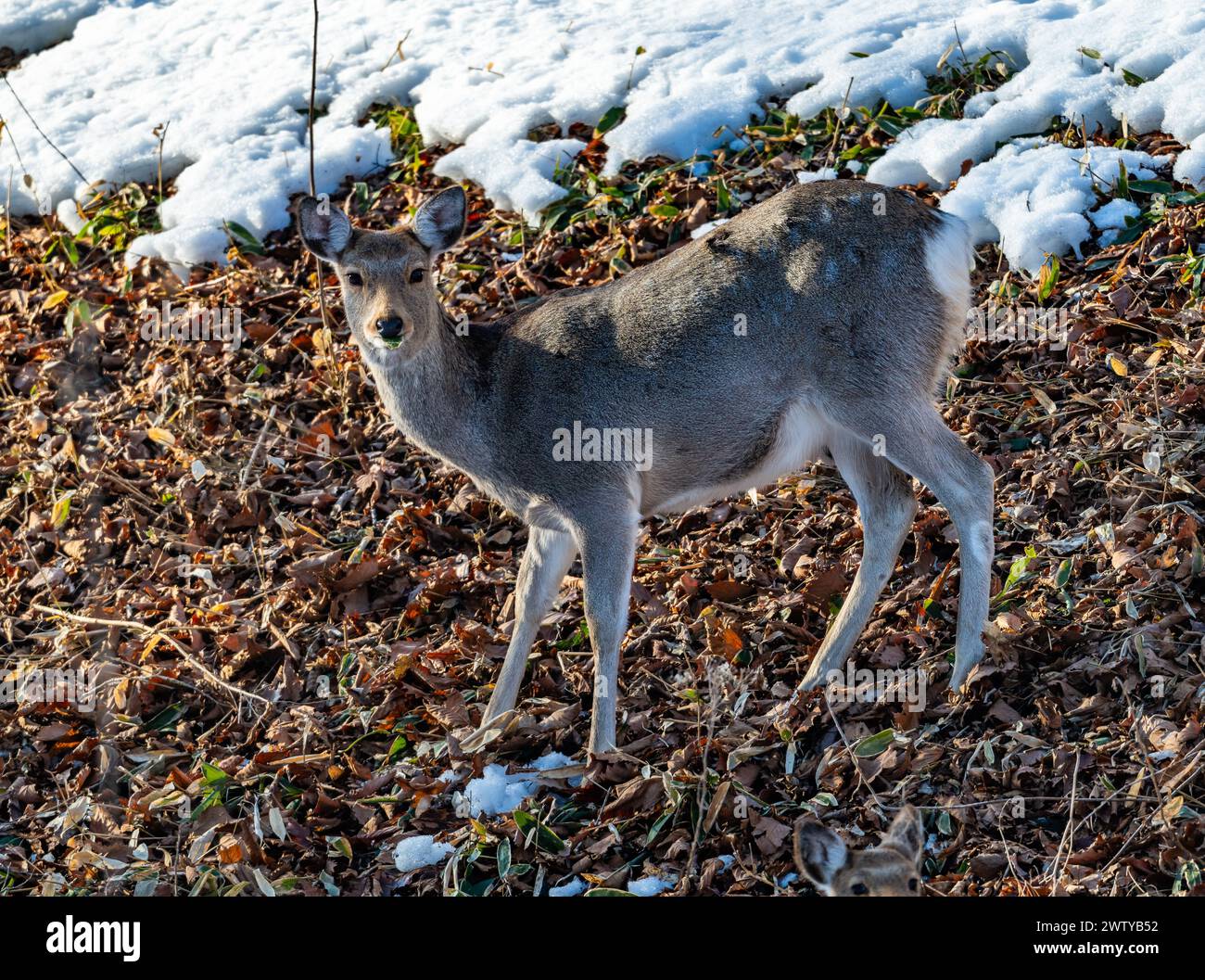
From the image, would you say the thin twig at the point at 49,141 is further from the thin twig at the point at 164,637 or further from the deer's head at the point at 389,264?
the deer's head at the point at 389,264

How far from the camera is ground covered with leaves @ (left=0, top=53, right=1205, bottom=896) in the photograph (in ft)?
18.0

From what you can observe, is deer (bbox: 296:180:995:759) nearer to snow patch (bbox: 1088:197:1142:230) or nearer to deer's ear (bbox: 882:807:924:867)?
deer's ear (bbox: 882:807:924:867)

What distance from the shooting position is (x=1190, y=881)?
4668 mm

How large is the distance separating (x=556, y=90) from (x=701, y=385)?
13.7 feet

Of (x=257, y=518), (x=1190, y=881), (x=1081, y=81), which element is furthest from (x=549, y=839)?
(x=1081, y=81)

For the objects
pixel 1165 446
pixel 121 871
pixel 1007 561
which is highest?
pixel 1165 446

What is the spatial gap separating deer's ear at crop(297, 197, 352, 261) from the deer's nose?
0.50 meters

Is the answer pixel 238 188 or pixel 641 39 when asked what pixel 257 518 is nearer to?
pixel 238 188

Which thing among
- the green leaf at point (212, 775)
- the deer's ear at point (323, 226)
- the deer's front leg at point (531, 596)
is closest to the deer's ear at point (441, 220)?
the deer's ear at point (323, 226)

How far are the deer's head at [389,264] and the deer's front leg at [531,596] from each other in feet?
3.27

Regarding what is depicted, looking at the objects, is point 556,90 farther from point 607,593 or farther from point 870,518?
point 607,593

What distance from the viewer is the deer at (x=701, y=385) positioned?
6.01 meters

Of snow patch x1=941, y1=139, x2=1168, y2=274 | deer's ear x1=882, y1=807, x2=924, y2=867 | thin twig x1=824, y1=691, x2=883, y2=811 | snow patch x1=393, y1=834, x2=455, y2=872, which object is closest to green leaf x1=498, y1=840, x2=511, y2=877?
snow patch x1=393, y1=834, x2=455, y2=872

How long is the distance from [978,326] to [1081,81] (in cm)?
197
